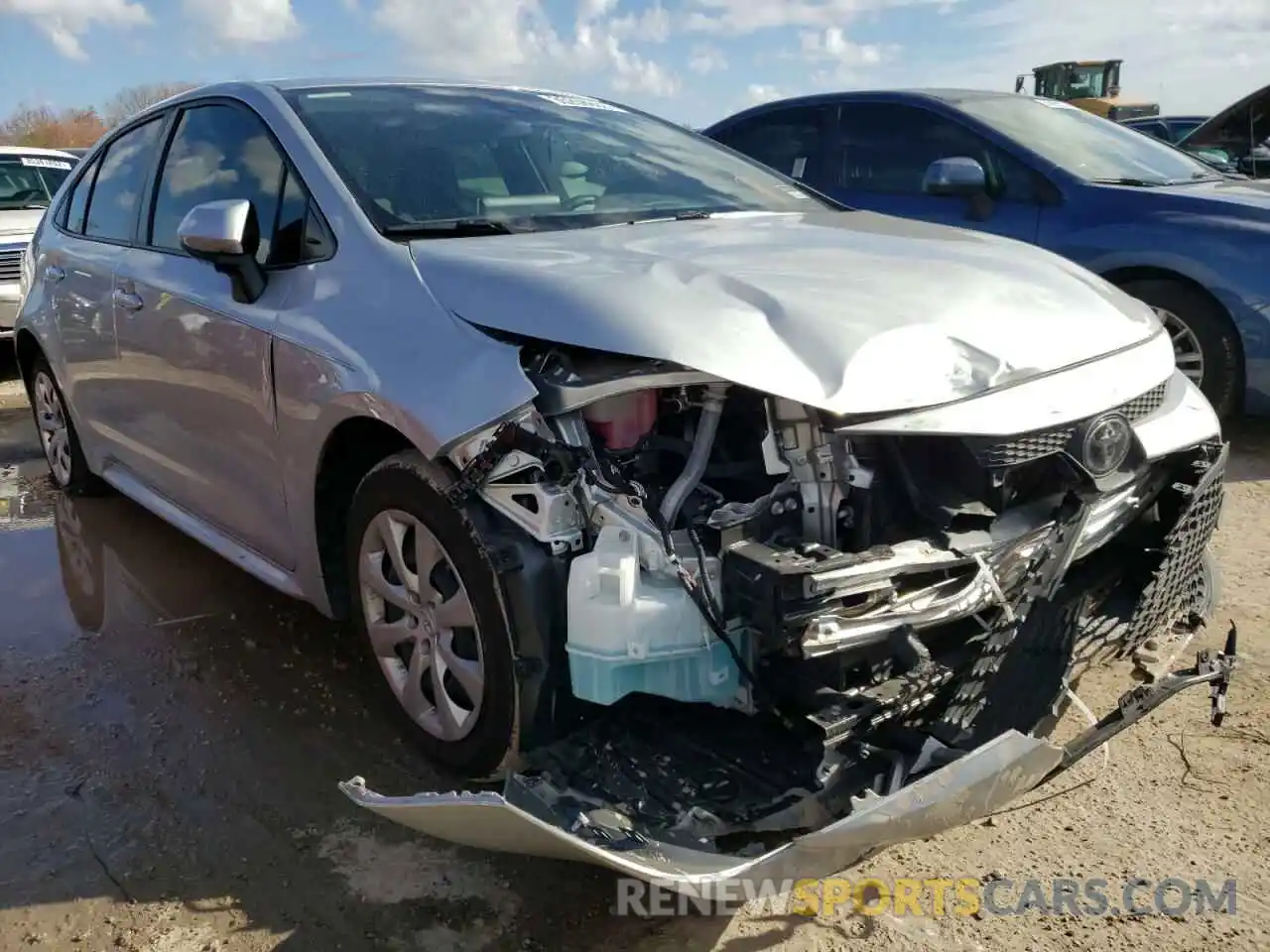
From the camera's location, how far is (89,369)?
429 centimetres

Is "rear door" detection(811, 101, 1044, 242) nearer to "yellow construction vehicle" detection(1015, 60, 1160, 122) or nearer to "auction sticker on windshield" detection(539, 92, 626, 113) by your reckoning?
"auction sticker on windshield" detection(539, 92, 626, 113)

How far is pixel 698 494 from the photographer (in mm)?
2330

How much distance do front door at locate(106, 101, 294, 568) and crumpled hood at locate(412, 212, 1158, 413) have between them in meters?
0.71

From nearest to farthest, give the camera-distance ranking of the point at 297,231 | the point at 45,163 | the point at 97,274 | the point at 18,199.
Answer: the point at 297,231
the point at 97,274
the point at 18,199
the point at 45,163

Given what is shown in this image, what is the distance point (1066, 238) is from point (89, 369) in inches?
185

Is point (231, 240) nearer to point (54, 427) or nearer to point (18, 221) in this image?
point (54, 427)

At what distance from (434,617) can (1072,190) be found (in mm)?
4544

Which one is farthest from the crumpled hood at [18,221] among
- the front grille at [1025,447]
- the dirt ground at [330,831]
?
the front grille at [1025,447]

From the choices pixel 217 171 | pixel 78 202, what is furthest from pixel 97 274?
pixel 217 171

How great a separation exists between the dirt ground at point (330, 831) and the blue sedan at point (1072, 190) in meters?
1.96

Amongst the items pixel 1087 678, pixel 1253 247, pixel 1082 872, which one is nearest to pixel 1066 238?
pixel 1253 247

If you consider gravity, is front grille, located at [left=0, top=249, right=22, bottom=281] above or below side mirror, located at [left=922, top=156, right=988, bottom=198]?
below

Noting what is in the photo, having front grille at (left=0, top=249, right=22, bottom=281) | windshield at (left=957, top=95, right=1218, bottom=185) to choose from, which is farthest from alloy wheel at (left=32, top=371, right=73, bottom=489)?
windshield at (left=957, top=95, right=1218, bottom=185)

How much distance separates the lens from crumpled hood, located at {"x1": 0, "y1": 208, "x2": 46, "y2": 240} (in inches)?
352
